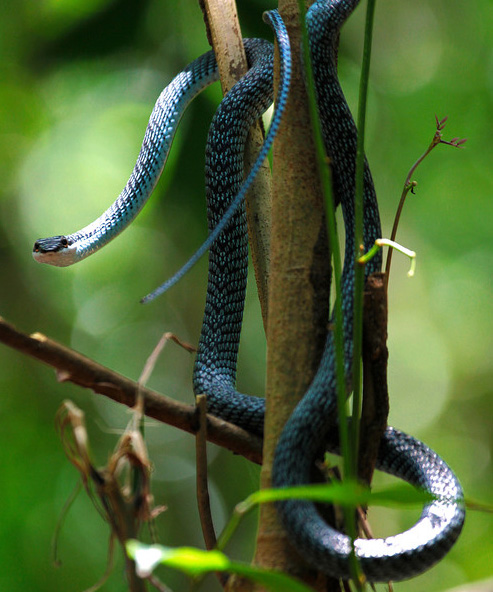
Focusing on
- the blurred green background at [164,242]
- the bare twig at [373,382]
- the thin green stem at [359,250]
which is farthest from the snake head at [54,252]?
the blurred green background at [164,242]

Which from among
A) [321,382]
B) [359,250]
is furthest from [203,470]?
[359,250]

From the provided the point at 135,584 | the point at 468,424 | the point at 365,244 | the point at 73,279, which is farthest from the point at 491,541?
the point at 135,584

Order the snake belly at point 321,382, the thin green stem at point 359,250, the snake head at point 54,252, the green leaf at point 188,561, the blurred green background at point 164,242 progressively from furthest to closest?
the blurred green background at point 164,242 → the snake head at point 54,252 → the snake belly at point 321,382 → the thin green stem at point 359,250 → the green leaf at point 188,561

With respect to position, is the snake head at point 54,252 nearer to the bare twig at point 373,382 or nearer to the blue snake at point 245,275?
the blue snake at point 245,275

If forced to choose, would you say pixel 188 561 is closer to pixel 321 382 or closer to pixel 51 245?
pixel 321 382

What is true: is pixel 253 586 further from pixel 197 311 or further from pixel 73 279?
pixel 73 279
